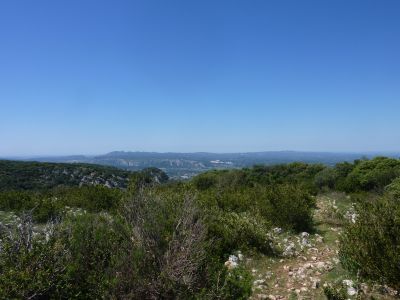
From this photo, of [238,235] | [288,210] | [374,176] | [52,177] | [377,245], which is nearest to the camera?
[377,245]

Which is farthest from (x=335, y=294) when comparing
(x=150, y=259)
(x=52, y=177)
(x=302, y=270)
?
(x=52, y=177)

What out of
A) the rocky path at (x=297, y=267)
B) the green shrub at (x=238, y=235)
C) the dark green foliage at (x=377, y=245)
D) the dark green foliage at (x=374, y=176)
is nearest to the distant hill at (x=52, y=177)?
the dark green foliage at (x=374, y=176)

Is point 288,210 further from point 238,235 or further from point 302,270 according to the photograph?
point 302,270

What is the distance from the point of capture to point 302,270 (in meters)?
9.09

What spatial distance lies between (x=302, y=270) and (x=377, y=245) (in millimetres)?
2656

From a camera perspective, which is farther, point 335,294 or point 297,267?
point 297,267

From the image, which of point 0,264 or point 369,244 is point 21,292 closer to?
point 0,264

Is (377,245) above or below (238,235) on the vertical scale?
above

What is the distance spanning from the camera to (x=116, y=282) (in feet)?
17.2

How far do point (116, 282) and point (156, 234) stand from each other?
1501 mm

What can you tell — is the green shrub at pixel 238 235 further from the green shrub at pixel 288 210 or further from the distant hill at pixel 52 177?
the distant hill at pixel 52 177

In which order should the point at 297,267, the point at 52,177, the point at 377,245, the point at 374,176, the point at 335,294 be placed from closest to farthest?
the point at 335,294, the point at 377,245, the point at 297,267, the point at 374,176, the point at 52,177

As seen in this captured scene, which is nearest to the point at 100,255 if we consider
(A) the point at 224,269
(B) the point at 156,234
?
(B) the point at 156,234

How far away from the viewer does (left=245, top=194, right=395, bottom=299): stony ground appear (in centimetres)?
757
